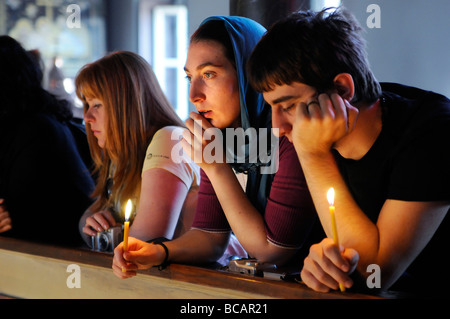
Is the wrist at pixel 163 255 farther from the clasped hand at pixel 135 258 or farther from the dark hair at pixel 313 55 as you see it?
the dark hair at pixel 313 55

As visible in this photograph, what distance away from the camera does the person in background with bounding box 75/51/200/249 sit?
2201 millimetres

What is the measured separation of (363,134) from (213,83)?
0.62 m

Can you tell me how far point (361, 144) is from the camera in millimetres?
1559

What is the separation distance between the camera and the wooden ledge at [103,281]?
140 centimetres

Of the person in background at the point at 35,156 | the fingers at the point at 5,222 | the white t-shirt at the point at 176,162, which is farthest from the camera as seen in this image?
the person in background at the point at 35,156

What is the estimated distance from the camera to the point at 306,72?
4.96 ft

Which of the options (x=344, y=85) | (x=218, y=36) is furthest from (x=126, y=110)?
(x=344, y=85)

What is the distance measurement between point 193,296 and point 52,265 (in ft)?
2.16

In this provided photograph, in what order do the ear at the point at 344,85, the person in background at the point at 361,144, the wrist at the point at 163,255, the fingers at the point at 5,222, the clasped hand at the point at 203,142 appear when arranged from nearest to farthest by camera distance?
the person in background at the point at 361,144, the ear at the point at 344,85, the wrist at the point at 163,255, the clasped hand at the point at 203,142, the fingers at the point at 5,222

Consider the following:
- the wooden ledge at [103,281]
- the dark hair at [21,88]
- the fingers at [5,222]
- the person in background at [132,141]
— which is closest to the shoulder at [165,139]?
the person in background at [132,141]

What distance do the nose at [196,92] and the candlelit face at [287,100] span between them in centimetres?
38

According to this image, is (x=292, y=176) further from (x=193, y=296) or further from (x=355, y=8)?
(x=355, y=8)

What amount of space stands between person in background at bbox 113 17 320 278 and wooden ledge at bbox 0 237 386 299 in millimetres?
97

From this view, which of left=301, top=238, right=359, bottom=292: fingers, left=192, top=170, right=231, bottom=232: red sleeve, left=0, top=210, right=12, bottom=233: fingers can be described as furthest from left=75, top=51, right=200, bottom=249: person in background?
left=301, top=238, right=359, bottom=292: fingers
